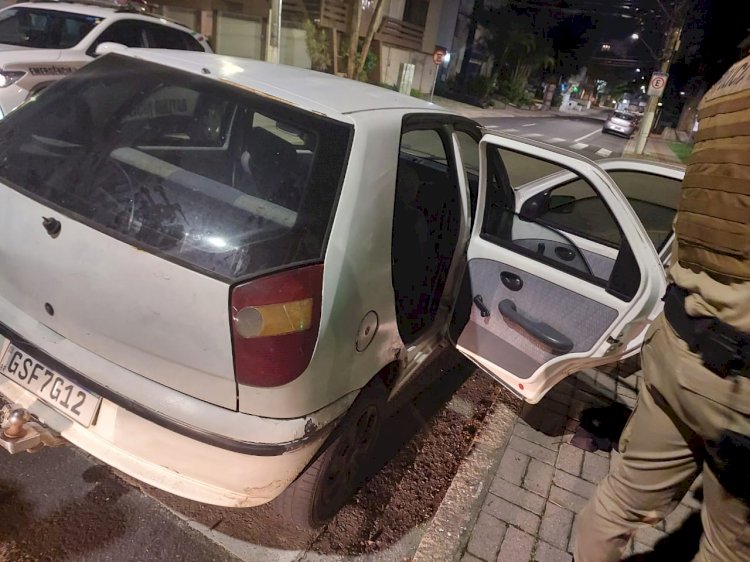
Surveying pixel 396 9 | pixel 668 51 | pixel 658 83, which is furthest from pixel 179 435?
pixel 396 9

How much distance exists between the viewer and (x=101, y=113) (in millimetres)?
2029

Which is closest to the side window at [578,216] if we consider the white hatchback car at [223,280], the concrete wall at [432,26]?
the white hatchback car at [223,280]

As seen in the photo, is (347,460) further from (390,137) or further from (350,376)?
(390,137)

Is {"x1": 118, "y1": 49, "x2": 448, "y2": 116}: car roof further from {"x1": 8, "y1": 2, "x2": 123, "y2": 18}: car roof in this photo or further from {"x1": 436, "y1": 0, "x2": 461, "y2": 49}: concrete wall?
{"x1": 436, "y1": 0, "x2": 461, "y2": 49}: concrete wall

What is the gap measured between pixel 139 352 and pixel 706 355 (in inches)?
64.5

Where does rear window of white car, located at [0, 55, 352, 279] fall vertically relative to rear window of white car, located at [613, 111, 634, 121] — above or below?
below

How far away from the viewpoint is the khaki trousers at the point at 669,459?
136 centimetres

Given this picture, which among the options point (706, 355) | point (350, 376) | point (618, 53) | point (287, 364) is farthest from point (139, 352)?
point (618, 53)

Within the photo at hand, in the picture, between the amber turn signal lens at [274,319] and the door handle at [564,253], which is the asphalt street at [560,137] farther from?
the amber turn signal lens at [274,319]

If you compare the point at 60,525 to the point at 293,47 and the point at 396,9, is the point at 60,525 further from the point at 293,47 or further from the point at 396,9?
the point at 396,9

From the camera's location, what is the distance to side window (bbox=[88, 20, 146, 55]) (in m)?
6.48

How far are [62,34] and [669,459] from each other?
777 cm

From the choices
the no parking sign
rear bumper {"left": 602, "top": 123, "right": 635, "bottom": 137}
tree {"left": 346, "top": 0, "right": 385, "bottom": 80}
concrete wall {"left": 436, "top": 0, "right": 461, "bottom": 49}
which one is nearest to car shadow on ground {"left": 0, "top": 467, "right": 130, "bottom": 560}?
tree {"left": 346, "top": 0, "right": 385, "bottom": 80}

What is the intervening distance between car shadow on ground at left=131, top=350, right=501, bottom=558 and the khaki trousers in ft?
2.46
